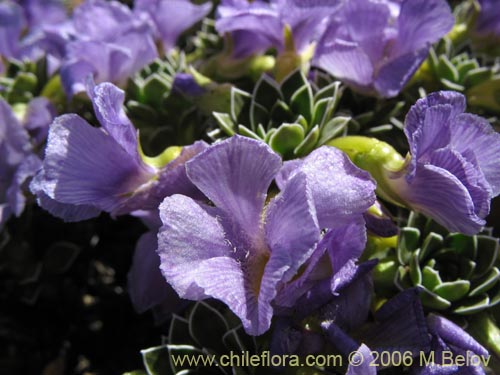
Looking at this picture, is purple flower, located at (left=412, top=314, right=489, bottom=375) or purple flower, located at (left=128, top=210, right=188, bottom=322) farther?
purple flower, located at (left=128, top=210, right=188, bottom=322)

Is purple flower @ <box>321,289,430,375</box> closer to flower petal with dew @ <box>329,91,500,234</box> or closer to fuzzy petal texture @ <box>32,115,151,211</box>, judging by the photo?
flower petal with dew @ <box>329,91,500,234</box>

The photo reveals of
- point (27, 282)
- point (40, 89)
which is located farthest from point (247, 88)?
point (27, 282)

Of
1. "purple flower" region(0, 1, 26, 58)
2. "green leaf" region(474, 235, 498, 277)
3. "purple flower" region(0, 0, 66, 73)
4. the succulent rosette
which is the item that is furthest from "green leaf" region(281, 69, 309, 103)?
"purple flower" region(0, 1, 26, 58)

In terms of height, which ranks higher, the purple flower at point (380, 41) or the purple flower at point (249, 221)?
the purple flower at point (380, 41)

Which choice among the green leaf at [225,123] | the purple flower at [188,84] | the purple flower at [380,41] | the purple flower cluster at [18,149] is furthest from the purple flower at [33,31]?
the purple flower at [380,41]

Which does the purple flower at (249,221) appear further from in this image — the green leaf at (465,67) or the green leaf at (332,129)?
the green leaf at (465,67)
